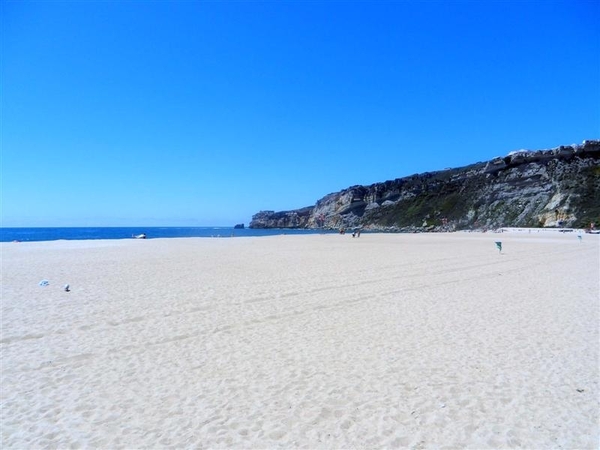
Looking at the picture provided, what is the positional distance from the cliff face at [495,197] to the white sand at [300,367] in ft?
207

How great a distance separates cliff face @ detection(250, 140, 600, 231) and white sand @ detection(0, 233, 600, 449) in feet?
207

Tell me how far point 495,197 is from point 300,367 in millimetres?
90054

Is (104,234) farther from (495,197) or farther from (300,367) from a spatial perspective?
(300,367)

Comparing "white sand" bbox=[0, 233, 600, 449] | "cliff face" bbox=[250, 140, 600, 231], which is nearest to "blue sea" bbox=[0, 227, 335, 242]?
"cliff face" bbox=[250, 140, 600, 231]

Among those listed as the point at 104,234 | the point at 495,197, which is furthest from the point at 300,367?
the point at 104,234

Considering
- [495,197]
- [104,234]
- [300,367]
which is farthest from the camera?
[104,234]

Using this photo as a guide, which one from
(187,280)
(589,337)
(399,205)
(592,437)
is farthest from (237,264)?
(399,205)

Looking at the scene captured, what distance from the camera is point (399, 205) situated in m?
122

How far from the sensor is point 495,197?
82.4m

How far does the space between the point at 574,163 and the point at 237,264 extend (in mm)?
79672

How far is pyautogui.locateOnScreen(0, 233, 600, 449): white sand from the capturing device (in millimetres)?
3953

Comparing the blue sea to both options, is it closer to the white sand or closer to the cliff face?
the cliff face

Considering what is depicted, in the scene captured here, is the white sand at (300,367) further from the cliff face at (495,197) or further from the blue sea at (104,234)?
the cliff face at (495,197)

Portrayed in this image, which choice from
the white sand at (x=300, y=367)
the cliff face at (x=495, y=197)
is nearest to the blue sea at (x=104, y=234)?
the cliff face at (x=495, y=197)
